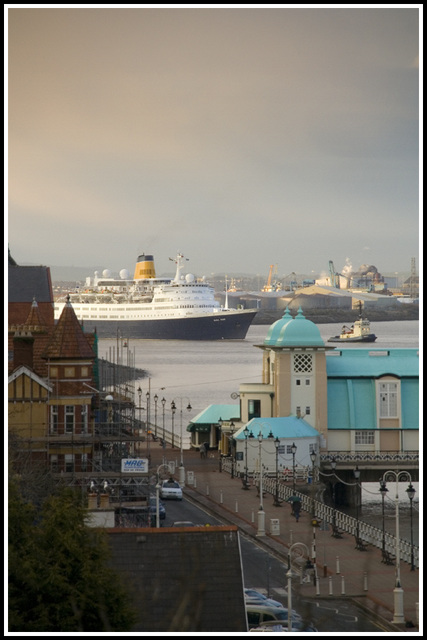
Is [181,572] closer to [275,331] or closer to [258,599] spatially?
[258,599]

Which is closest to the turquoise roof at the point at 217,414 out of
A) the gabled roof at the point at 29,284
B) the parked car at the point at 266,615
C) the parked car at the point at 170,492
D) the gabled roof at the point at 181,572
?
the gabled roof at the point at 29,284

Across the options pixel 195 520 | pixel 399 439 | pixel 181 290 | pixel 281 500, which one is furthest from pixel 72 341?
pixel 181 290

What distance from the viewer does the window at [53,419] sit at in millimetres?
25453

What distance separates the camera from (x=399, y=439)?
36.1 m

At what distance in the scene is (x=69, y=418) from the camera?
2602 centimetres

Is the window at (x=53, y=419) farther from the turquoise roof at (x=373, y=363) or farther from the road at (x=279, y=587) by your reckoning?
the turquoise roof at (x=373, y=363)

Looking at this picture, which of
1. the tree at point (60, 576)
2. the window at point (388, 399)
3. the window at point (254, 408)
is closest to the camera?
the tree at point (60, 576)

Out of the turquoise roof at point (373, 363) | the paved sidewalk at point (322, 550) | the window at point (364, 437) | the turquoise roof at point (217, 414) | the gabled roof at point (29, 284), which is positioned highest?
the gabled roof at point (29, 284)

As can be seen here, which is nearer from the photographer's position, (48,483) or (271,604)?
(271,604)

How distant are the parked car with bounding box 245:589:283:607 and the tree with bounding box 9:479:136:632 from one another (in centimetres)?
522

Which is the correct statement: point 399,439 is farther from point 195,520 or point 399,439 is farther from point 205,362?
point 205,362

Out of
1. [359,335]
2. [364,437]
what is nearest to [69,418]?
[364,437]

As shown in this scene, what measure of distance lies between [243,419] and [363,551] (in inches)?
600

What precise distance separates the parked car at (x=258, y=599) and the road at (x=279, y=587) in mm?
374
